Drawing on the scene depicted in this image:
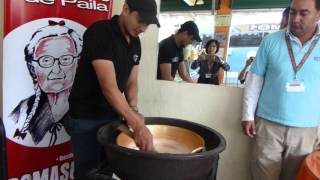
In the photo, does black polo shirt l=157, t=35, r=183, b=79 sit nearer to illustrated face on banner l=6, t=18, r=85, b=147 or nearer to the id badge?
illustrated face on banner l=6, t=18, r=85, b=147

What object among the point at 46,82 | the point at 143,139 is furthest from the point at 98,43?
the point at 46,82

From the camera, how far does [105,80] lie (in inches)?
55.3

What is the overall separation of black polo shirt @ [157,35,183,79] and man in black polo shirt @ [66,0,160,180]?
0.47 metres

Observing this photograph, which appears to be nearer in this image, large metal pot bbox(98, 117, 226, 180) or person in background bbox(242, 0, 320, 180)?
large metal pot bbox(98, 117, 226, 180)

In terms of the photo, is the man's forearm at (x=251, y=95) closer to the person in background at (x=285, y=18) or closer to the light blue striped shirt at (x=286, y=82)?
the light blue striped shirt at (x=286, y=82)

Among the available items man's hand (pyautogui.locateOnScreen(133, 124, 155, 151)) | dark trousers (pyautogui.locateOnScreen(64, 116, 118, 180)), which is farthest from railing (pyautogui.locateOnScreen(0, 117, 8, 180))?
man's hand (pyautogui.locateOnScreen(133, 124, 155, 151))

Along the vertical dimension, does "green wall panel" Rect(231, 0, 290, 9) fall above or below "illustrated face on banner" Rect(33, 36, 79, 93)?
above

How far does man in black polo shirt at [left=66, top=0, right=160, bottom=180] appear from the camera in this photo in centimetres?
141

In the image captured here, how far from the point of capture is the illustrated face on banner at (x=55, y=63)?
181cm

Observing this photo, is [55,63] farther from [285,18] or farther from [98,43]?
[285,18]

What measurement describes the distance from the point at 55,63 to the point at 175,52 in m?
0.74

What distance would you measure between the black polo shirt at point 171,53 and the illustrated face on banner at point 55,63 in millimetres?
550

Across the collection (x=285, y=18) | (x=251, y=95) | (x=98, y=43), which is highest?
(x=285, y=18)

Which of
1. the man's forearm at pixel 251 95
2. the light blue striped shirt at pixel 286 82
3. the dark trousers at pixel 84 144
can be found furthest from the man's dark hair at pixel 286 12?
the dark trousers at pixel 84 144
